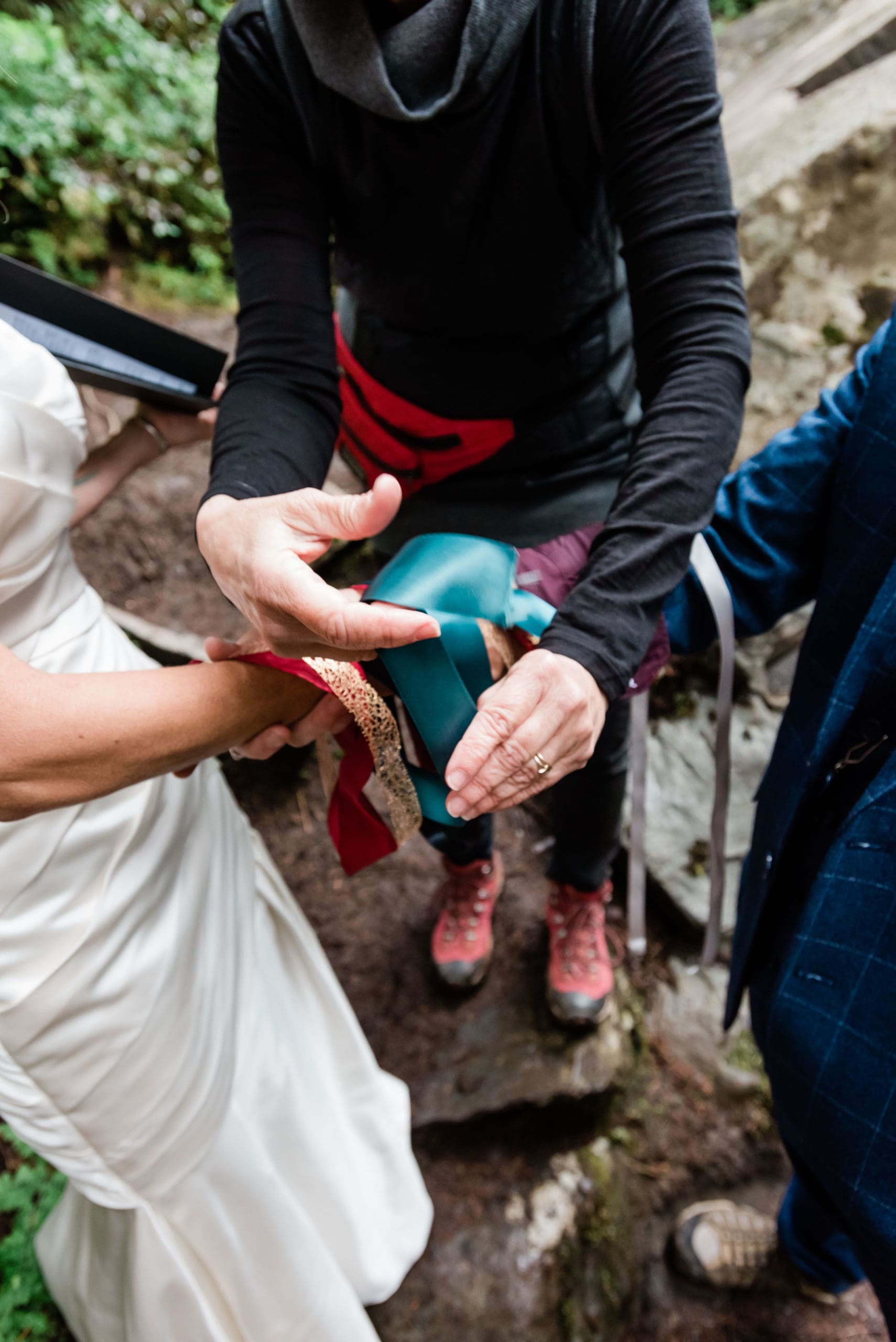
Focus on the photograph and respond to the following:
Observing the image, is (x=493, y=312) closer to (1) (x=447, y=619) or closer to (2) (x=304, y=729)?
(1) (x=447, y=619)

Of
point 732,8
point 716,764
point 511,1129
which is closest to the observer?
point 716,764

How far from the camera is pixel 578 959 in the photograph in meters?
2.10

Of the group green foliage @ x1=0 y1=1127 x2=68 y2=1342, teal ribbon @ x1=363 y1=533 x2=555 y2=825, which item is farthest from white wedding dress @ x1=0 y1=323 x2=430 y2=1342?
teal ribbon @ x1=363 y1=533 x2=555 y2=825

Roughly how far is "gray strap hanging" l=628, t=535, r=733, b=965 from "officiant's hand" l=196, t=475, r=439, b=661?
591 mm

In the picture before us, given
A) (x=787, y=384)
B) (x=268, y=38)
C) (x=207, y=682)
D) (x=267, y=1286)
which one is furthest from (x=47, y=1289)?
(x=787, y=384)

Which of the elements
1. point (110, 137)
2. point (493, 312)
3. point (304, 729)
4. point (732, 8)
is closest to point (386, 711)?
point (304, 729)

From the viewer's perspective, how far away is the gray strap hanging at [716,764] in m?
1.26

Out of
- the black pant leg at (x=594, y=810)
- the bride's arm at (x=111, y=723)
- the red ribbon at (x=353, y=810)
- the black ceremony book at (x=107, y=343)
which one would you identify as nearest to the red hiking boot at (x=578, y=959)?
the black pant leg at (x=594, y=810)

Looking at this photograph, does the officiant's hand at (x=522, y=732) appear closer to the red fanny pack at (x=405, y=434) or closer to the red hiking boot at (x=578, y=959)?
the red fanny pack at (x=405, y=434)

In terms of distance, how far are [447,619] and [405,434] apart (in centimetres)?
67

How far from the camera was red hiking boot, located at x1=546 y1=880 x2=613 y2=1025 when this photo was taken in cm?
207

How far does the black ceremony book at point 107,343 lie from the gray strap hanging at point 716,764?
1.04 metres

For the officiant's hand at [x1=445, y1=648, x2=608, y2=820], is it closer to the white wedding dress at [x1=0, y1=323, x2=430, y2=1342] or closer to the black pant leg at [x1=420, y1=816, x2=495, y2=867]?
the white wedding dress at [x1=0, y1=323, x2=430, y2=1342]

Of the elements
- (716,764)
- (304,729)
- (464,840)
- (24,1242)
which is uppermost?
(304,729)
